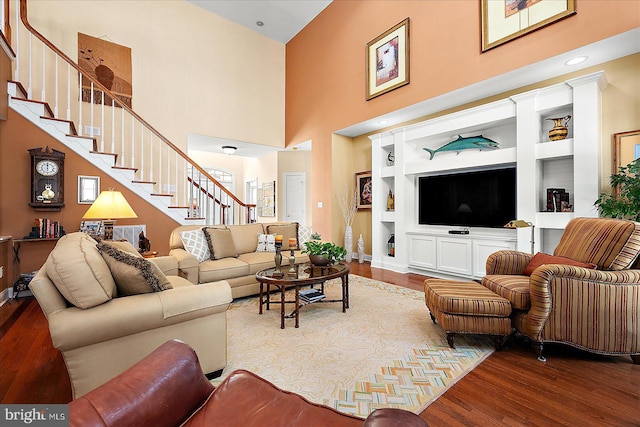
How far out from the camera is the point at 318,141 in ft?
21.3

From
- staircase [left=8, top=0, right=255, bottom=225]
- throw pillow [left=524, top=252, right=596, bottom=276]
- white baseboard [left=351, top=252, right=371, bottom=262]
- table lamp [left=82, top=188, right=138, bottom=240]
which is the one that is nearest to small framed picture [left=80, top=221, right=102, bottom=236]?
staircase [left=8, top=0, right=255, bottom=225]

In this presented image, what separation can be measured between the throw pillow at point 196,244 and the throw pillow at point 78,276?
6.25 ft

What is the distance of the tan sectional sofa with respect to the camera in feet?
10.7

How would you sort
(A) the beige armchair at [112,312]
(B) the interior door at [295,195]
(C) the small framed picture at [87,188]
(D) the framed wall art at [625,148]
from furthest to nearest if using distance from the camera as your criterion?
(B) the interior door at [295,195] → (C) the small framed picture at [87,188] → (D) the framed wall art at [625,148] → (A) the beige armchair at [112,312]

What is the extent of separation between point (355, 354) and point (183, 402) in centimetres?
150

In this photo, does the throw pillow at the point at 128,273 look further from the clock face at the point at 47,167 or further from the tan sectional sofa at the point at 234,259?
the clock face at the point at 47,167

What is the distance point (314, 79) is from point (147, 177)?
4.05 m

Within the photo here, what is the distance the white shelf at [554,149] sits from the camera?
3379 millimetres

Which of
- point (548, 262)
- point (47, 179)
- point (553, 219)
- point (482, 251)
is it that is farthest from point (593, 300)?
point (47, 179)

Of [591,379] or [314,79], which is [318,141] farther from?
[591,379]

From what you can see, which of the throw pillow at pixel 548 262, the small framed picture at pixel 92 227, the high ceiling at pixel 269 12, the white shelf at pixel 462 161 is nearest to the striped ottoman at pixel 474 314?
the throw pillow at pixel 548 262

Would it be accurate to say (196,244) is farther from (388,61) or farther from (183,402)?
(388,61)

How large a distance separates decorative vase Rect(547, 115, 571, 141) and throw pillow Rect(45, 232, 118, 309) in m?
4.65

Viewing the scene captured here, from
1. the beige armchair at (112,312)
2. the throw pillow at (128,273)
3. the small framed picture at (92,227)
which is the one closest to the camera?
the beige armchair at (112,312)
